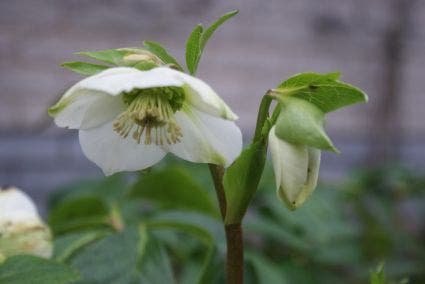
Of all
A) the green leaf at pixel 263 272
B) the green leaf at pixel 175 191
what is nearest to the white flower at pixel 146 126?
the green leaf at pixel 263 272

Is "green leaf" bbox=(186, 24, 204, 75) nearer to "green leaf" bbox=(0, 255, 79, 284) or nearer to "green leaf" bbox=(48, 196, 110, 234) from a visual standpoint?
"green leaf" bbox=(0, 255, 79, 284)

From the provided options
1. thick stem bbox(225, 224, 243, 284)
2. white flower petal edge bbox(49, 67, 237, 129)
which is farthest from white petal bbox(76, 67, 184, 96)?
thick stem bbox(225, 224, 243, 284)

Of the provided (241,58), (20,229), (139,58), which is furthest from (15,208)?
(241,58)

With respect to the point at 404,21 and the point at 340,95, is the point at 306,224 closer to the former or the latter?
the point at 340,95

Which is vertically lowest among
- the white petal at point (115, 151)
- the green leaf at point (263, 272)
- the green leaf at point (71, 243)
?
the green leaf at point (263, 272)

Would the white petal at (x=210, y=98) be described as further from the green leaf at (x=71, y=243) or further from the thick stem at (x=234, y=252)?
the green leaf at (x=71, y=243)

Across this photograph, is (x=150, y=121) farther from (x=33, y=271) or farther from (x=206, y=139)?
(x=33, y=271)
